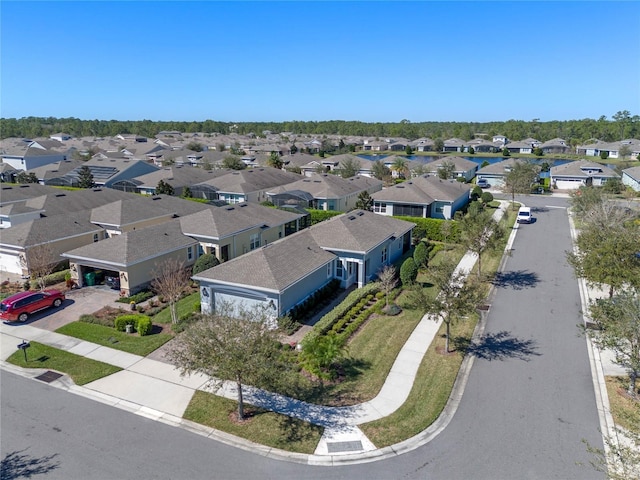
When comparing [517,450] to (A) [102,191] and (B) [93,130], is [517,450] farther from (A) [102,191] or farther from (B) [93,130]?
(B) [93,130]

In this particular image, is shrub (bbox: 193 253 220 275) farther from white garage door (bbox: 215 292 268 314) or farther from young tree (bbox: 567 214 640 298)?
young tree (bbox: 567 214 640 298)

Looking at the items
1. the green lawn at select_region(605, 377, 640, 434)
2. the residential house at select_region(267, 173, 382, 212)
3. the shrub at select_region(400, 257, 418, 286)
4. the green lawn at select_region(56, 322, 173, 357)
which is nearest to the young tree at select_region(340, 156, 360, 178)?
the residential house at select_region(267, 173, 382, 212)

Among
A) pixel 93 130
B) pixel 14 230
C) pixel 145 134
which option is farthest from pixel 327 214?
pixel 93 130

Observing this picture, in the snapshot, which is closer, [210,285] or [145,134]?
[210,285]

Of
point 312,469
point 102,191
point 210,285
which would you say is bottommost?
point 312,469

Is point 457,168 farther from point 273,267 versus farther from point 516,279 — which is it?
point 273,267

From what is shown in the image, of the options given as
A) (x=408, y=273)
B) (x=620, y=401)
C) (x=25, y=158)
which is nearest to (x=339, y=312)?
(x=408, y=273)

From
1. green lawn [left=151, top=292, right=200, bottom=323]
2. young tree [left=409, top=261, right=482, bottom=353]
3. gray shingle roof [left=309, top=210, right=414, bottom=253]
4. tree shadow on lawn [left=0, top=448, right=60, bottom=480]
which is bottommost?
tree shadow on lawn [left=0, top=448, right=60, bottom=480]
